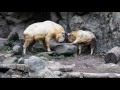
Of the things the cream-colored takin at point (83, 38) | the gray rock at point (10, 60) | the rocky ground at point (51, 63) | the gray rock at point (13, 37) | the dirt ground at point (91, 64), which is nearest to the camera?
the rocky ground at point (51, 63)

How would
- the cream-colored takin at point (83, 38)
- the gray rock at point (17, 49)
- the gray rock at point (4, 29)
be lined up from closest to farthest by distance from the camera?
the gray rock at point (17, 49) → the cream-colored takin at point (83, 38) → the gray rock at point (4, 29)

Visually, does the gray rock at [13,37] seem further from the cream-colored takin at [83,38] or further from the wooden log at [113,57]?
the wooden log at [113,57]

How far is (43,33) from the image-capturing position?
34.5 ft

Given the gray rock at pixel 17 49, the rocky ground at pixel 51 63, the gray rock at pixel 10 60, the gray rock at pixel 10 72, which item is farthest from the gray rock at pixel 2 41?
the gray rock at pixel 10 72

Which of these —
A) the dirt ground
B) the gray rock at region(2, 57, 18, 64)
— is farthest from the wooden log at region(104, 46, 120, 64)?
the gray rock at region(2, 57, 18, 64)

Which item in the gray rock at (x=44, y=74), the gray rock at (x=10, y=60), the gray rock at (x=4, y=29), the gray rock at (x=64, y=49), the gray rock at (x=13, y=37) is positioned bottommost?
the gray rock at (x=44, y=74)

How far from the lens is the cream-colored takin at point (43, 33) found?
1047 cm

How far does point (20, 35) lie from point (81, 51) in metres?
2.21

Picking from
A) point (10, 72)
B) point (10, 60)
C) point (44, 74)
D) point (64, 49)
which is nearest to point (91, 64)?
point (64, 49)

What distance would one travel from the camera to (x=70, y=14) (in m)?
11.8

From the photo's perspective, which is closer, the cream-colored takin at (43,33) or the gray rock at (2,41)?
the cream-colored takin at (43,33)

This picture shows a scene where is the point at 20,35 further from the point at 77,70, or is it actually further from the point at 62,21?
the point at 77,70

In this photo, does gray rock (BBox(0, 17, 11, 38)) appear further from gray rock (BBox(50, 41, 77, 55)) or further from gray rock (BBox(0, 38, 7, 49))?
gray rock (BBox(50, 41, 77, 55))

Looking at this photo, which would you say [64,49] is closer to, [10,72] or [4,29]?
[10,72]
